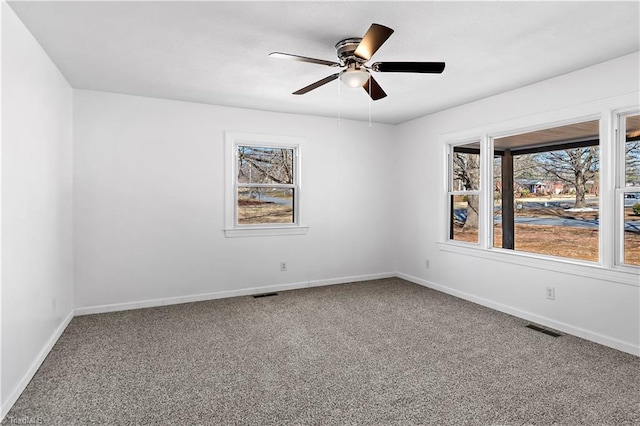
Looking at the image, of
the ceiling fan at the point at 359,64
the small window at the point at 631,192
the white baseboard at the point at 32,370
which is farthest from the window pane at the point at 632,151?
the white baseboard at the point at 32,370

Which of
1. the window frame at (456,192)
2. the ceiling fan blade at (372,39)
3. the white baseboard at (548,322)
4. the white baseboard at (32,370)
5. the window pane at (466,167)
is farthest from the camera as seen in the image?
the window pane at (466,167)

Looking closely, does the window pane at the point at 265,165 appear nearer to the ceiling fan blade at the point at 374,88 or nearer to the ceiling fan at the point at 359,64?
the ceiling fan blade at the point at 374,88

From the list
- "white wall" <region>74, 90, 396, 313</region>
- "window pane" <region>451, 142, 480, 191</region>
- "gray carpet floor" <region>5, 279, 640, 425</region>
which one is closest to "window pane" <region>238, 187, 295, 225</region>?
"white wall" <region>74, 90, 396, 313</region>

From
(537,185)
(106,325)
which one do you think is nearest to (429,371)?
(537,185)

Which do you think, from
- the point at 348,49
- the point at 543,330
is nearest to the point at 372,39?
the point at 348,49

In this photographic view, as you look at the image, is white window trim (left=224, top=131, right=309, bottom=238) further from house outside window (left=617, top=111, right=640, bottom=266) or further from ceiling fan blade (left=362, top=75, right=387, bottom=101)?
house outside window (left=617, top=111, right=640, bottom=266)

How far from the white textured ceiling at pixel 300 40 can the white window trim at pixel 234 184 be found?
846 millimetres

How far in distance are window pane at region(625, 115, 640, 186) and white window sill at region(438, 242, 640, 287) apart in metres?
0.76

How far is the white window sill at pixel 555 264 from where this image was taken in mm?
3119

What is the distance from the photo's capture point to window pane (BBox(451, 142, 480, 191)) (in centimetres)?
468

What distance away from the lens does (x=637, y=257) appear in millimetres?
→ 3176

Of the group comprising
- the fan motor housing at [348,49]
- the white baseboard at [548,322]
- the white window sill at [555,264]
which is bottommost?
the white baseboard at [548,322]

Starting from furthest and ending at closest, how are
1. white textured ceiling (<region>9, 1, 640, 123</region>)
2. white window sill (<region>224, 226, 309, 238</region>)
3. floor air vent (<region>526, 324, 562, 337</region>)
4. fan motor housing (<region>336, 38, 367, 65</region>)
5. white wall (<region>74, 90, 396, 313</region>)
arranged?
white window sill (<region>224, 226, 309, 238</region>), white wall (<region>74, 90, 396, 313</region>), floor air vent (<region>526, 324, 562, 337</region>), fan motor housing (<region>336, 38, 367, 65</region>), white textured ceiling (<region>9, 1, 640, 123</region>)

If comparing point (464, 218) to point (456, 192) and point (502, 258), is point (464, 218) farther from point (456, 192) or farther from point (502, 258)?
point (502, 258)
